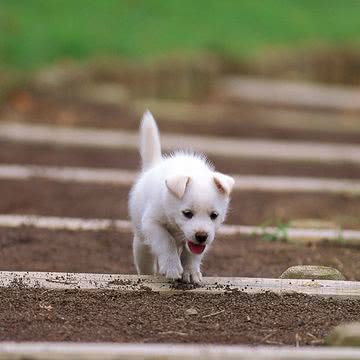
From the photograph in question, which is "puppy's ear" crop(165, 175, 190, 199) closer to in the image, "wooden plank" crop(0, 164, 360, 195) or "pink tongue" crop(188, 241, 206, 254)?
"pink tongue" crop(188, 241, 206, 254)

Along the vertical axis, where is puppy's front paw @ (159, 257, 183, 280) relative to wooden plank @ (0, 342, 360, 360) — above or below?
below

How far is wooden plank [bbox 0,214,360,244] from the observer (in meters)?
7.09

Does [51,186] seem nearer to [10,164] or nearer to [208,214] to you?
[10,164]

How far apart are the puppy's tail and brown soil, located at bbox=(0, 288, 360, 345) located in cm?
133

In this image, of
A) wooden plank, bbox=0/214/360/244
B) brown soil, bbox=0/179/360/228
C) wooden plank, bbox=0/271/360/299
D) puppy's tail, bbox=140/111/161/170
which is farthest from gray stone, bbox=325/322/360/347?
brown soil, bbox=0/179/360/228

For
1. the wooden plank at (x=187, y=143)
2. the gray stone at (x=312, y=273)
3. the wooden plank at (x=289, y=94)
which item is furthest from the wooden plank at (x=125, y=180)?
the wooden plank at (x=289, y=94)

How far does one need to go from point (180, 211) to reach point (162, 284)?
390mm

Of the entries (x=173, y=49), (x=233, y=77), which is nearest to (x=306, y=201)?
(x=173, y=49)

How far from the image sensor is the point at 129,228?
7.34 metres

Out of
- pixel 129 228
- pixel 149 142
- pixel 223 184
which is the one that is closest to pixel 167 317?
pixel 223 184

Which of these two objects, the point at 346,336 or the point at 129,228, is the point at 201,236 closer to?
the point at 346,336

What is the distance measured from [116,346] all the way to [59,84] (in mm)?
10325

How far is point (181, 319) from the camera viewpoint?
4.67m

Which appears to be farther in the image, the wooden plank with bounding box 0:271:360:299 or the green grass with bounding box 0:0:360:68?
the green grass with bounding box 0:0:360:68
